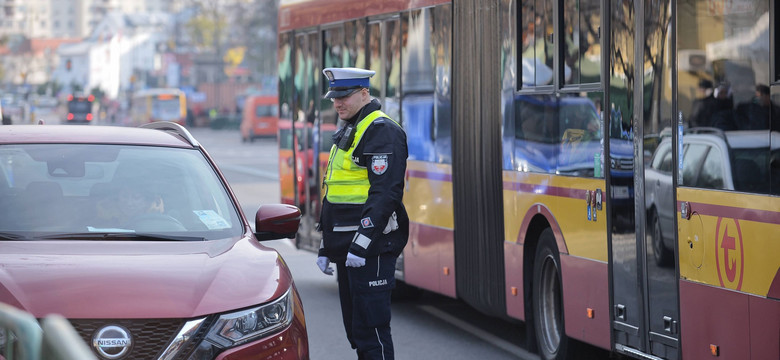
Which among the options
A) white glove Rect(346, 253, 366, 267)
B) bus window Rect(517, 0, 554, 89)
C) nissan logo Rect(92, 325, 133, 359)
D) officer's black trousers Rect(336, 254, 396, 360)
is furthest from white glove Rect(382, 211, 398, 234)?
nissan logo Rect(92, 325, 133, 359)

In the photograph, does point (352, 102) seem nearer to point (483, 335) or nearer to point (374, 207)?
point (374, 207)

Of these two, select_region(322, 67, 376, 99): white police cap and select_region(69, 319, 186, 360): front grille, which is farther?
select_region(322, 67, 376, 99): white police cap

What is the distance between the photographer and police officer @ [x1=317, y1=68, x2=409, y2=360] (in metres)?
7.08

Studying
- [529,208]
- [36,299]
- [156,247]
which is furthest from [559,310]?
[36,299]

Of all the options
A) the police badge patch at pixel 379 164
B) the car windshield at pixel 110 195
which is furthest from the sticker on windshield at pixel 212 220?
the police badge patch at pixel 379 164

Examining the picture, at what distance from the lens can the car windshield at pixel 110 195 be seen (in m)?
6.41

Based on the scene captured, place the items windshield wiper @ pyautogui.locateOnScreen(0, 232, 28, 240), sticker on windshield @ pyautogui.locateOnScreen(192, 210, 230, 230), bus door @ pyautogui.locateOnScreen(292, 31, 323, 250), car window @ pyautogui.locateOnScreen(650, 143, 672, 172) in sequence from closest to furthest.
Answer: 1. windshield wiper @ pyautogui.locateOnScreen(0, 232, 28, 240)
2. sticker on windshield @ pyautogui.locateOnScreen(192, 210, 230, 230)
3. car window @ pyautogui.locateOnScreen(650, 143, 672, 172)
4. bus door @ pyautogui.locateOnScreen(292, 31, 323, 250)

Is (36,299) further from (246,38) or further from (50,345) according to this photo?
(246,38)

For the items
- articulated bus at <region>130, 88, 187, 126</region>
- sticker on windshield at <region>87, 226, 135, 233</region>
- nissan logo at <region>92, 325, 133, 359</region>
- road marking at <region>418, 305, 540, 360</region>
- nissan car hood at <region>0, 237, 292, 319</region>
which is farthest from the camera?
articulated bus at <region>130, 88, 187, 126</region>

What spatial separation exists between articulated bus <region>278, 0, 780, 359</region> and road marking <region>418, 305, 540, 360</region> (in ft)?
0.92

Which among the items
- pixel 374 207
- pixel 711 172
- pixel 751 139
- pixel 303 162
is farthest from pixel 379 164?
pixel 303 162

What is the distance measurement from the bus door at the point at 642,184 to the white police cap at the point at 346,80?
53.4 inches

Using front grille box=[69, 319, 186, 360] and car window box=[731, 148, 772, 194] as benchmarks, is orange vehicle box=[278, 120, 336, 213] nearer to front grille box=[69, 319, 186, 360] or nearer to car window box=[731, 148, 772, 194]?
car window box=[731, 148, 772, 194]

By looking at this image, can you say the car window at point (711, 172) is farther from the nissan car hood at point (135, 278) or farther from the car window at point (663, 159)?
the nissan car hood at point (135, 278)
